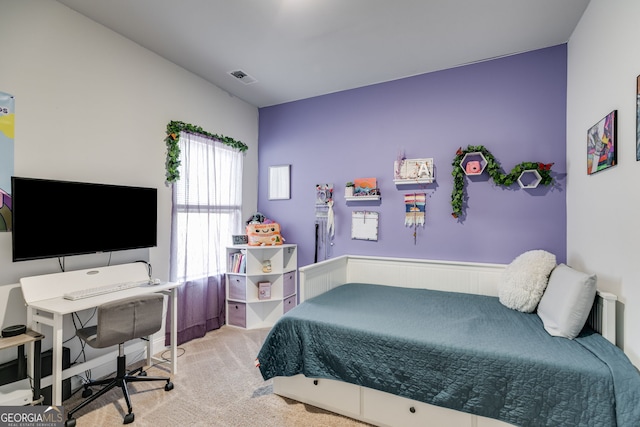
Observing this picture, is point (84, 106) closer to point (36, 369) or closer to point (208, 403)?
point (36, 369)

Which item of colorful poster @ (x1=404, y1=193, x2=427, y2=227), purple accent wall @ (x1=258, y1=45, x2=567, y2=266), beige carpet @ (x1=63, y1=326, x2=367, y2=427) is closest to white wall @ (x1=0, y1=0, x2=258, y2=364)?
beige carpet @ (x1=63, y1=326, x2=367, y2=427)

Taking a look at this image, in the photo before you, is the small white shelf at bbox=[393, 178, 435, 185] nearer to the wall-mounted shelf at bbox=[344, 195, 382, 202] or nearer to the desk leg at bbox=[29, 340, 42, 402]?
the wall-mounted shelf at bbox=[344, 195, 382, 202]

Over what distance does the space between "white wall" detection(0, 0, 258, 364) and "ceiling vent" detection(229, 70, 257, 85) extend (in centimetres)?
42

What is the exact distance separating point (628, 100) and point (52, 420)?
11.8 feet

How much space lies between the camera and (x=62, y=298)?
6.44 feet

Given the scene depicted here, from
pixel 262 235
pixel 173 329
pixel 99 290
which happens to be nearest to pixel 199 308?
pixel 173 329

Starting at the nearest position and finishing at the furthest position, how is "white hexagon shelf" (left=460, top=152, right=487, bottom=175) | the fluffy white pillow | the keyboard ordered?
the keyboard → the fluffy white pillow → "white hexagon shelf" (left=460, top=152, right=487, bottom=175)

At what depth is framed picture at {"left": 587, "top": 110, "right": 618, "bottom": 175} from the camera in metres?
1.68

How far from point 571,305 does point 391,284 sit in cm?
160

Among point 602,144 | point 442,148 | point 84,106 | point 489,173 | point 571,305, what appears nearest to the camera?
point 571,305

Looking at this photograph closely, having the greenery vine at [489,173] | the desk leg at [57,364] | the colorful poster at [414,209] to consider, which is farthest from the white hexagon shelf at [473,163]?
the desk leg at [57,364]

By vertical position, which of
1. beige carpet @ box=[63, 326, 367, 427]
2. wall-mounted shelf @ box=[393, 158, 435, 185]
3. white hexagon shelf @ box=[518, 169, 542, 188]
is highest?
wall-mounted shelf @ box=[393, 158, 435, 185]

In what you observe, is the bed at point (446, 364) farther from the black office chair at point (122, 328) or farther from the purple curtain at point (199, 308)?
the purple curtain at point (199, 308)

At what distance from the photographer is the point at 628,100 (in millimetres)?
1557
